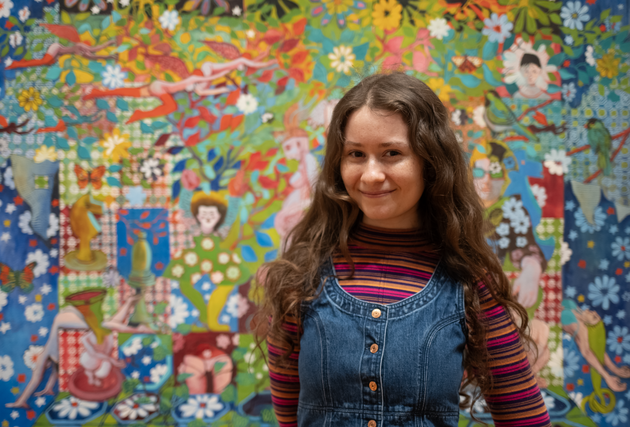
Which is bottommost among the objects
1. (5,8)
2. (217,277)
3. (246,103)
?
(217,277)

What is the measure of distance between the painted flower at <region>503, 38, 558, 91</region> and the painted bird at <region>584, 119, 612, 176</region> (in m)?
0.19

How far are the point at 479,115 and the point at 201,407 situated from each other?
52.7 inches

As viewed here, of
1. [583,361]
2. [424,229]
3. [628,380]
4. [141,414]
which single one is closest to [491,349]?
[424,229]

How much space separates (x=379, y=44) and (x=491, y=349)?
1008 mm

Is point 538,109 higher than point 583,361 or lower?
higher

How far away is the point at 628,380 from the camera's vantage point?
1.45m

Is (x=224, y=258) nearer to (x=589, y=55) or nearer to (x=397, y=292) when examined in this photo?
(x=397, y=292)

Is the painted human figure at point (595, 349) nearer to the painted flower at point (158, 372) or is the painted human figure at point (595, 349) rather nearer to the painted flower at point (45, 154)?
the painted flower at point (158, 372)

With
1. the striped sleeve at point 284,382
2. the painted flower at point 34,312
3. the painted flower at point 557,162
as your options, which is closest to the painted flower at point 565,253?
the painted flower at point 557,162

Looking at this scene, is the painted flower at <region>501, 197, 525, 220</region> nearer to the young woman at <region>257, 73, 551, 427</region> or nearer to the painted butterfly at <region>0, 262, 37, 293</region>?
the young woman at <region>257, 73, 551, 427</region>

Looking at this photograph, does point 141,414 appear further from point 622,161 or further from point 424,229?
point 622,161

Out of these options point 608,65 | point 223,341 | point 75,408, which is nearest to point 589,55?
point 608,65

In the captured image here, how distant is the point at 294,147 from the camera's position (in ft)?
4.89

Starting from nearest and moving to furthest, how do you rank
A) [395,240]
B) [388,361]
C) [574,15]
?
[388,361] < [395,240] < [574,15]
